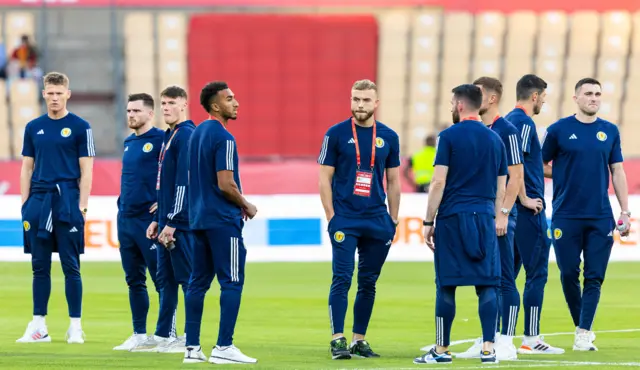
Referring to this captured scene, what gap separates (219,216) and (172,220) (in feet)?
2.37

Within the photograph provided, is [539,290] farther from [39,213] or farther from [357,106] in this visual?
[39,213]

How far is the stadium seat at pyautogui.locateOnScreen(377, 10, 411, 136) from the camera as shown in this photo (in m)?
23.8

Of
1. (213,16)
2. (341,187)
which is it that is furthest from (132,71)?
(341,187)

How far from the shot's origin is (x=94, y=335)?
10.5 meters

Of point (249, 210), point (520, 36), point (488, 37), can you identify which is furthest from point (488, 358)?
point (520, 36)

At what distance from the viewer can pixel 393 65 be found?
2405 centimetres

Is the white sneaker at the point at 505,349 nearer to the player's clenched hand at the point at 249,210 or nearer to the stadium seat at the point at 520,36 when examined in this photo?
the player's clenched hand at the point at 249,210

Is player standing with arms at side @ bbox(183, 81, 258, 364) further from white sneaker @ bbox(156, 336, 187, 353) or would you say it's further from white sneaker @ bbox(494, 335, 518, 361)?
white sneaker @ bbox(494, 335, 518, 361)

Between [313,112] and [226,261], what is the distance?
15.5 m

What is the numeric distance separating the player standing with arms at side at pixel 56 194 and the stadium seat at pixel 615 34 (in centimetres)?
1634

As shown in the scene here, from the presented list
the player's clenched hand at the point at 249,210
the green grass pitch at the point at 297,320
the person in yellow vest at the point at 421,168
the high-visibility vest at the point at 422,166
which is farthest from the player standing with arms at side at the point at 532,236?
the high-visibility vest at the point at 422,166

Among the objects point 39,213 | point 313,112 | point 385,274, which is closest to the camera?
point 39,213

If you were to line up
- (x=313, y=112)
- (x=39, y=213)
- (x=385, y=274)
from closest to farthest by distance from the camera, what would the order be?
1. (x=39, y=213)
2. (x=385, y=274)
3. (x=313, y=112)

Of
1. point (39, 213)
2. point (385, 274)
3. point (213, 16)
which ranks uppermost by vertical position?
point (213, 16)
